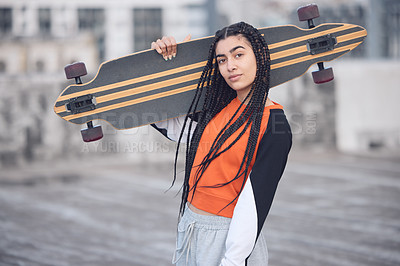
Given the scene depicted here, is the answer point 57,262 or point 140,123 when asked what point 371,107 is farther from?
point 140,123

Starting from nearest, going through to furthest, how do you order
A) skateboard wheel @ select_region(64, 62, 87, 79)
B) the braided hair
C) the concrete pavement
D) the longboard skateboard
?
the braided hair, skateboard wheel @ select_region(64, 62, 87, 79), the longboard skateboard, the concrete pavement

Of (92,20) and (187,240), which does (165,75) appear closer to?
(187,240)

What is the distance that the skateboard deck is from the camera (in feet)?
6.71

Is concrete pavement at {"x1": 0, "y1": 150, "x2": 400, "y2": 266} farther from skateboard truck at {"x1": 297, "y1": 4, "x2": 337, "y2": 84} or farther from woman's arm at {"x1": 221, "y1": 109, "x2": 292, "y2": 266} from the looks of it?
woman's arm at {"x1": 221, "y1": 109, "x2": 292, "y2": 266}

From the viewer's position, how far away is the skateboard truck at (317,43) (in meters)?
1.97

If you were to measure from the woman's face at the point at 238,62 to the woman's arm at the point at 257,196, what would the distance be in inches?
8.5

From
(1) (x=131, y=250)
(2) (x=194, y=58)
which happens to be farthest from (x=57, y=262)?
(2) (x=194, y=58)

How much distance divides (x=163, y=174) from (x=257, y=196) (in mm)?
5558

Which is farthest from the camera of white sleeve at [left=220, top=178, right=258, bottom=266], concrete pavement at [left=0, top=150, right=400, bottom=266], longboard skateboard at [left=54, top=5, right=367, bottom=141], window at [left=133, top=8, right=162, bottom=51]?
window at [left=133, top=8, right=162, bottom=51]

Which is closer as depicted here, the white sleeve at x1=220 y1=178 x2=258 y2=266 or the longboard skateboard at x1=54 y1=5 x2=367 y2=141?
the white sleeve at x1=220 y1=178 x2=258 y2=266

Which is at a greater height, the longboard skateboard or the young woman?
the longboard skateboard

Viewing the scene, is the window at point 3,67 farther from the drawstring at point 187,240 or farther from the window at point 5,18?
the window at point 5,18

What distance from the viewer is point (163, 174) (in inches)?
277

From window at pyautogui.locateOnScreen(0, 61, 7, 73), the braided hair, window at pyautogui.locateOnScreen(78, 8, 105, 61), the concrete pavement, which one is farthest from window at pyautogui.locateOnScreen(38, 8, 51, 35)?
the braided hair
